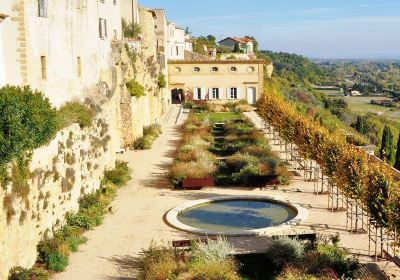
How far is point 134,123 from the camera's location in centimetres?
3484

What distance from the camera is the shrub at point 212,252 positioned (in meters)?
15.1

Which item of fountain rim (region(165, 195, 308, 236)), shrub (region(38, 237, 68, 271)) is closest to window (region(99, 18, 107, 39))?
fountain rim (region(165, 195, 308, 236))

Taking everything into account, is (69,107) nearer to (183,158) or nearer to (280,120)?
(183,158)

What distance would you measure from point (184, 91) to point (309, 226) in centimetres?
4162

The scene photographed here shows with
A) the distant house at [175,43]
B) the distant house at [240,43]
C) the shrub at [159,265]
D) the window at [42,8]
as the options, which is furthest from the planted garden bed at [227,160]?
the distant house at [240,43]

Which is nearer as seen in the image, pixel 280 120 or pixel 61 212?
pixel 61 212

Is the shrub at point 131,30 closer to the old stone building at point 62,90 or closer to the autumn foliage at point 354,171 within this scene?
the old stone building at point 62,90

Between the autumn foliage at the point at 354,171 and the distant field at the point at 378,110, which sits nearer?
the autumn foliage at the point at 354,171

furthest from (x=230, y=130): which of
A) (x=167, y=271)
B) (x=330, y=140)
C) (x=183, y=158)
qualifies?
(x=167, y=271)

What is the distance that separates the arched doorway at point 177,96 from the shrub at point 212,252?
148ft

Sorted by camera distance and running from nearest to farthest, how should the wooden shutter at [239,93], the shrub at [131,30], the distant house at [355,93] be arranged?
the shrub at [131,30] < the wooden shutter at [239,93] < the distant house at [355,93]

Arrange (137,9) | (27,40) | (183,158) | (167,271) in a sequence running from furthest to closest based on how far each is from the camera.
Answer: (137,9)
(183,158)
(27,40)
(167,271)

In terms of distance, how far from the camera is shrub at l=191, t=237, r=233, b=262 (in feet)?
49.7

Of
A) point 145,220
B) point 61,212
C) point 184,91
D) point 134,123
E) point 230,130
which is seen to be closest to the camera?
point 61,212
